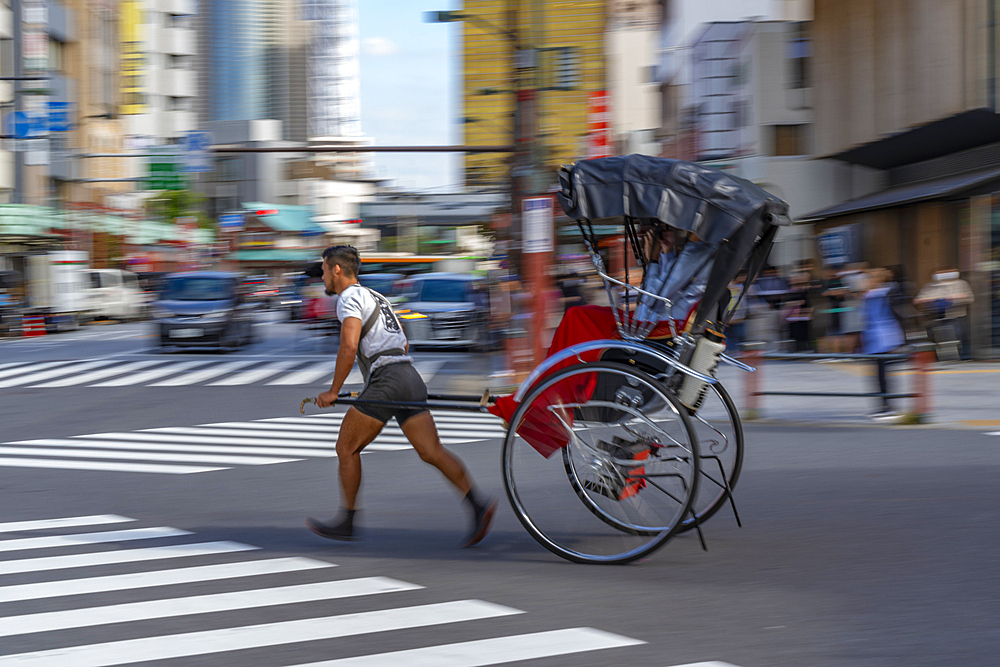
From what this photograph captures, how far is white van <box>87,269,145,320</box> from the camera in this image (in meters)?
37.2

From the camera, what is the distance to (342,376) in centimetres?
577

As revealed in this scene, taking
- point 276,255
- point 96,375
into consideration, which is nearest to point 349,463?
point 96,375

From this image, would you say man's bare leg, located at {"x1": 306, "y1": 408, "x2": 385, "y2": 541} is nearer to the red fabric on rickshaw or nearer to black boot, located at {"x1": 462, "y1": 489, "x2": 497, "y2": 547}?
black boot, located at {"x1": 462, "y1": 489, "x2": 497, "y2": 547}

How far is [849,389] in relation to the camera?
1409cm

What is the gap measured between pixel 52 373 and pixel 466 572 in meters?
15.1

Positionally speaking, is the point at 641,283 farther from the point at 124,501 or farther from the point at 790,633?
the point at 124,501

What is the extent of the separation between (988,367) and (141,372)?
48.1 ft

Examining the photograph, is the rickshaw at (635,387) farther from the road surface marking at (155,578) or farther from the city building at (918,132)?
the city building at (918,132)

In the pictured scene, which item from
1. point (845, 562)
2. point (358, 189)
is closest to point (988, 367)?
point (845, 562)

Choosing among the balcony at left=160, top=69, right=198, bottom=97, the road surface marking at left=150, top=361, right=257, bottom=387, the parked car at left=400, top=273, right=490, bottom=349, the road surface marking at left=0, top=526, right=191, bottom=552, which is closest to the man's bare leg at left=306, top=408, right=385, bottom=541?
the road surface marking at left=0, top=526, right=191, bottom=552

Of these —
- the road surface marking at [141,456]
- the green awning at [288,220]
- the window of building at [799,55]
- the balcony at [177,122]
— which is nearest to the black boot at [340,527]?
the road surface marking at [141,456]

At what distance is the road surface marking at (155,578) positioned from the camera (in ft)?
16.9

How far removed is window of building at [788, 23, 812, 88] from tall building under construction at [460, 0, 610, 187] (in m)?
6.78

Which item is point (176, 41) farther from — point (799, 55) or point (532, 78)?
point (532, 78)
